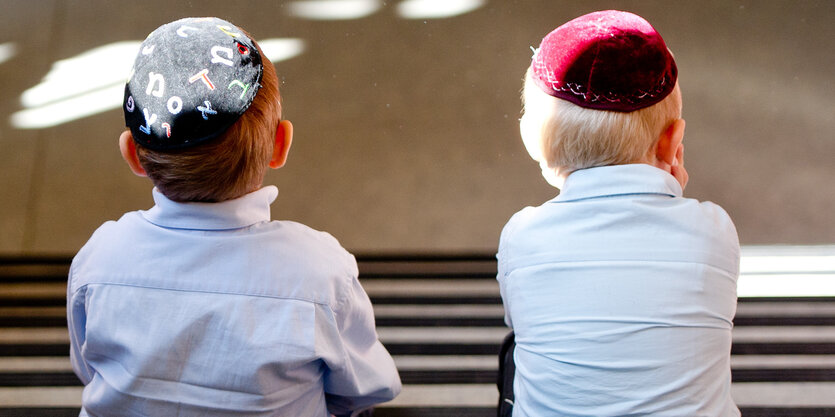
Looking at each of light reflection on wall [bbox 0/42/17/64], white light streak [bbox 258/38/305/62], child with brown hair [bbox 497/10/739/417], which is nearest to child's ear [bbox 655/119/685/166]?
child with brown hair [bbox 497/10/739/417]

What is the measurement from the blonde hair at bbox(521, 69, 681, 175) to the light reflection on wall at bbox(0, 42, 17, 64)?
214 centimetres

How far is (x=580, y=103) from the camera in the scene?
2.63 ft

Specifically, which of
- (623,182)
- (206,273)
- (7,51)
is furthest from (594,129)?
(7,51)

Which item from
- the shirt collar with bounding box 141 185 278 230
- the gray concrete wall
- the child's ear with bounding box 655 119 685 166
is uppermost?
the child's ear with bounding box 655 119 685 166

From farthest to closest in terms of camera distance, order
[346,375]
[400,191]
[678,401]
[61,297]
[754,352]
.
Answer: [400,191], [61,297], [754,352], [346,375], [678,401]

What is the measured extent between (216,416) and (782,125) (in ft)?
6.78

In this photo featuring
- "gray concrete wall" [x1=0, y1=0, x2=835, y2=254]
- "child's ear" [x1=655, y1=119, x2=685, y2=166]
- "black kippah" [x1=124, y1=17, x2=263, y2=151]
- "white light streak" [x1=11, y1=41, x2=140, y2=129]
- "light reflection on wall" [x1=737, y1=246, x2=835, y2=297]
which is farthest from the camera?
"white light streak" [x1=11, y1=41, x2=140, y2=129]

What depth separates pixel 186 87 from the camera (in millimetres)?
711

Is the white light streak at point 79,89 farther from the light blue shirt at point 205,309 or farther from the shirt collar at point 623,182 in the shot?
the shirt collar at point 623,182

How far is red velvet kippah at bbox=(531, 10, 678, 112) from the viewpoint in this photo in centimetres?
78

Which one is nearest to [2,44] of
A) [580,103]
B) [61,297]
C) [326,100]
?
[61,297]

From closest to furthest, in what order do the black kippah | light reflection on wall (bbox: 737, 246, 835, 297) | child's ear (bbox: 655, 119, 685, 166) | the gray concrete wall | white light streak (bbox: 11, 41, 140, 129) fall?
1. the black kippah
2. child's ear (bbox: 655, 119, 685, 166)
3. light reflection on wall (bbox: 737, 246, 835, 297)
4. the gray concrete wall
5. white light streak (bbox: 11, 41, 140, 129)

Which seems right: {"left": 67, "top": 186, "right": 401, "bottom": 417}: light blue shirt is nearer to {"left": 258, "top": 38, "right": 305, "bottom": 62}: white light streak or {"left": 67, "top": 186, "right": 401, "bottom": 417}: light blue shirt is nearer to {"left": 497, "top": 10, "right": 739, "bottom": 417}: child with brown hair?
{"left": 497, "top": 10, "right": 739, "bottom": 417}: child with brown hair

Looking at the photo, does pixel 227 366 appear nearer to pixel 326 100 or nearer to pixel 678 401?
pixel 678 401
